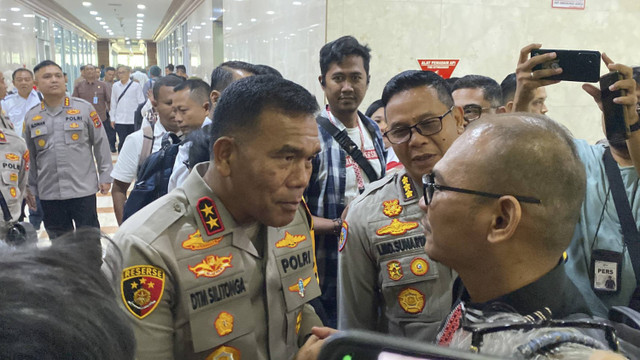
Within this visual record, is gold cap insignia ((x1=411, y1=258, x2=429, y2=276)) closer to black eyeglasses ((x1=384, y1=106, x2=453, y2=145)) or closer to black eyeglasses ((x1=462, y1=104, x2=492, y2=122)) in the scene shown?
black eyeglasses ((x1=384, y1=106, x2=453, y2=145))

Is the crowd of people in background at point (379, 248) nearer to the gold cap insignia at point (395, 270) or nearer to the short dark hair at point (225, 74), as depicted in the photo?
the gold cap insignia at point (395, 270)

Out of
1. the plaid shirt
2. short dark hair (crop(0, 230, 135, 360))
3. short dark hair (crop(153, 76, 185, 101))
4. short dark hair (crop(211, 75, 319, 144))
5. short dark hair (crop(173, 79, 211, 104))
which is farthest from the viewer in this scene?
short dark hair (crop(153, 76, 185, 101))

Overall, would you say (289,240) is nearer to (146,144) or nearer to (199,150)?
(199,150)

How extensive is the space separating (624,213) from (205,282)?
153cm

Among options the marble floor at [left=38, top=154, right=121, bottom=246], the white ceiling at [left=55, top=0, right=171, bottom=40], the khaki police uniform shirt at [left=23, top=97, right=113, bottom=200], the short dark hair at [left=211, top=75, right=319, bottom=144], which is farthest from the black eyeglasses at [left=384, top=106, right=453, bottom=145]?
the white ceiling at [left=55, top=0, right=171, bottom=40]

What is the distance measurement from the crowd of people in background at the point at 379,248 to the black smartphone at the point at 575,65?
29 mm

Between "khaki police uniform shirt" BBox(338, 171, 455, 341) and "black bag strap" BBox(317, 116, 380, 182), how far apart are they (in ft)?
2.94

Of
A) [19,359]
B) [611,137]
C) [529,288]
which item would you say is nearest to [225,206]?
[529,288]

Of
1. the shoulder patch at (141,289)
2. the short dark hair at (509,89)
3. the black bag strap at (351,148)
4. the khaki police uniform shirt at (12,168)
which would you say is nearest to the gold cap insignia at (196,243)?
the shoulder patch at (141,289)

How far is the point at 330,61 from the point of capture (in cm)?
314

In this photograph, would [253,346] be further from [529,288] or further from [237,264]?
[529,288]

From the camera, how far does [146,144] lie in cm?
376

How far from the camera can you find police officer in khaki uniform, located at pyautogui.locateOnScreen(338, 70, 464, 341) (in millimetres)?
1814

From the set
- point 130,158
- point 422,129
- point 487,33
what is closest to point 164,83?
point 130,158
